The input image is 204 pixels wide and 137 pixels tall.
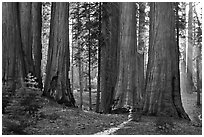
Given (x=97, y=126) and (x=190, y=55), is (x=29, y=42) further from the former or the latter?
(x=190, y=55)

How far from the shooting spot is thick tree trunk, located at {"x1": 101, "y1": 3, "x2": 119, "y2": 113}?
14.0m

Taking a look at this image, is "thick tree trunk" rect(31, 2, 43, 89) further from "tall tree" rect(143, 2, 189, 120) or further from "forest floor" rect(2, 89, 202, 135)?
"tall tree" rect(143, 2, 189, 120)

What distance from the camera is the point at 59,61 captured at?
36.4 ft

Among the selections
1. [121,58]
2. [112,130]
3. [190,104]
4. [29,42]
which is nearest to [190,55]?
[190,104]

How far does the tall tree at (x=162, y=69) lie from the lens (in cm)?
953

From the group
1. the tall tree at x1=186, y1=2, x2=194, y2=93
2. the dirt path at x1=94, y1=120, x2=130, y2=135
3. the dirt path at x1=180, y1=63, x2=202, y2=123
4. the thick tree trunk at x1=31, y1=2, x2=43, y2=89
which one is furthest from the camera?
the tall tree at x1=186, y1=2, x2=194, y2=93

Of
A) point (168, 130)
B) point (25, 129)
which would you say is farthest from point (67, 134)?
point (168, 130)

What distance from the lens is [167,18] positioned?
9883 millimetres

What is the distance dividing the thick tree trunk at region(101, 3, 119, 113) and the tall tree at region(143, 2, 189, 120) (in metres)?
4.21

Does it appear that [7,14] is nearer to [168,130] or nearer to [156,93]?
[156,93]

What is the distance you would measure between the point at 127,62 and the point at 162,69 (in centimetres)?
132

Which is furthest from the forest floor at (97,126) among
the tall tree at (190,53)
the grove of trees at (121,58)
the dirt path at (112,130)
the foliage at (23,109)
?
the tall tree at (190,53)

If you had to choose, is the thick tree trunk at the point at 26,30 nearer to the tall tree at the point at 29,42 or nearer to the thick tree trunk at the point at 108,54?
the tall tree at the point at 29,42

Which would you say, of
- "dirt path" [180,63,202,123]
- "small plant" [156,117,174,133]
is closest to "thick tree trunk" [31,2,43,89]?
"small plant" [156,117,174,133]
